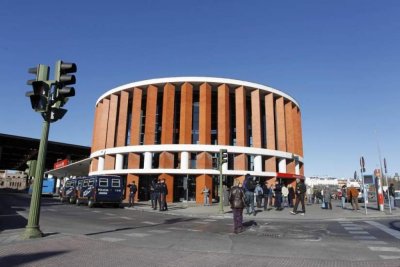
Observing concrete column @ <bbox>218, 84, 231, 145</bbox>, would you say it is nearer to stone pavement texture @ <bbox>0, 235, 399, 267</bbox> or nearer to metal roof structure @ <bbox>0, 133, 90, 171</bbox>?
stone pavement texture @ <bbox>0, 235, 399, 267</bbox>

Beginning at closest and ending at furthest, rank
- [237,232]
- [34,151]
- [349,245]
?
[349,245] → [237,232] → [34,151]

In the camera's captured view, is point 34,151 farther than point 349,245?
Yes

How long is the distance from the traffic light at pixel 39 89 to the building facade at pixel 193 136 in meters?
25.8

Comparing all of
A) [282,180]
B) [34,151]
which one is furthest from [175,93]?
[34,151]

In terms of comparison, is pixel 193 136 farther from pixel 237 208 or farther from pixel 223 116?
pixel 237 208

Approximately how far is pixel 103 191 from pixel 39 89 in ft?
52.5

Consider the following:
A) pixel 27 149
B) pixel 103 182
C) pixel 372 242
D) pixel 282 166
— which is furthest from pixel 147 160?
pixel 27 149

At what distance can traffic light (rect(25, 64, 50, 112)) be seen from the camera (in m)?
7.88

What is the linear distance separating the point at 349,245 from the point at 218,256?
372 centimetres

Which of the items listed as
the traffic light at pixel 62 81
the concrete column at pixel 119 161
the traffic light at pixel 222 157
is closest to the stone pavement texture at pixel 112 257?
the traffic light at pixel 62 81

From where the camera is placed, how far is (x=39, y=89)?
8.02 metres

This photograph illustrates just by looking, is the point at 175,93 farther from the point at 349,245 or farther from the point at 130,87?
the point at 349,245

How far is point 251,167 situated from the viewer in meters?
36.4

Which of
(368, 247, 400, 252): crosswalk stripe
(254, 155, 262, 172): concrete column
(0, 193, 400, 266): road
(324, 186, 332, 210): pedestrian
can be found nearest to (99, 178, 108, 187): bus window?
(0, 193, 400, 266): road
